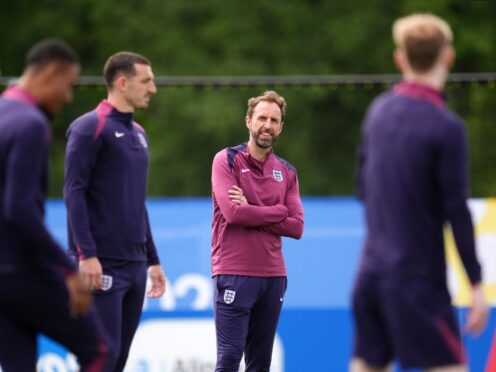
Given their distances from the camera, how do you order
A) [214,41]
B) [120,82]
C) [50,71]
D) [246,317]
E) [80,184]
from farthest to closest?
[214,41], [246,317], [120,82], [80,184], [50,71]

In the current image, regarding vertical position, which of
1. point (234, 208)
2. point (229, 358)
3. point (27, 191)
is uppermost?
point (234, 208)

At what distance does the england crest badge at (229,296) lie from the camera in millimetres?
6871

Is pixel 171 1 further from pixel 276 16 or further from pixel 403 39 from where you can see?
pixel 403 39

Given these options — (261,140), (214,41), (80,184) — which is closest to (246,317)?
(261,140)

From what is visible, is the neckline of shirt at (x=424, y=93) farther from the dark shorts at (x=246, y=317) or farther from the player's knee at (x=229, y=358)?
the player's knee at (x=229, y=358)

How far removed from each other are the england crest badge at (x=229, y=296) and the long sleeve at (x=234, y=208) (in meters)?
0.43

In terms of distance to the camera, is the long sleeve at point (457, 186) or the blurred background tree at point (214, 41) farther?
the blurred background tree at point (214, 41)

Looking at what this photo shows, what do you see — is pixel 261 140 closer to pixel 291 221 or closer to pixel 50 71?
pixel 291 221

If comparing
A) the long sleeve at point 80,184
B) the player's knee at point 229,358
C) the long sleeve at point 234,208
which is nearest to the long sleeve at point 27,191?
the long sleeve at point 80,184

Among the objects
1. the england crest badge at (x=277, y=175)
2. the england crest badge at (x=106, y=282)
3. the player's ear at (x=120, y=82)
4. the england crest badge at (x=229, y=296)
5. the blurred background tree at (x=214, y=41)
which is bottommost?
the england crest badge at (x=229, y=296)

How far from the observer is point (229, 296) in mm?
6879

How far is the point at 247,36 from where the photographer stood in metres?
18.7

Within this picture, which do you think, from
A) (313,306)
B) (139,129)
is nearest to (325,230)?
(313,306)

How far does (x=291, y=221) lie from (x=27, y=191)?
261 cm
